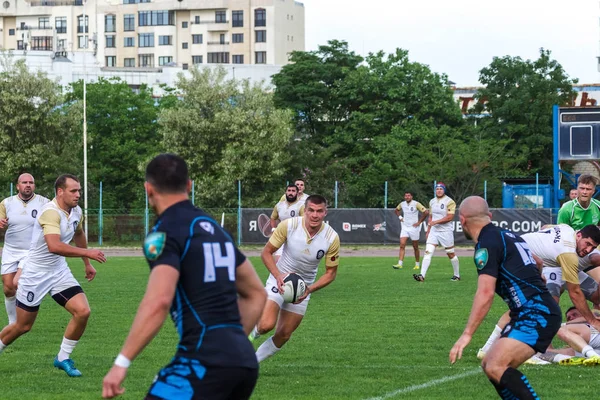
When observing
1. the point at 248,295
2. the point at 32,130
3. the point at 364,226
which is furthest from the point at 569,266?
the point at 32,130

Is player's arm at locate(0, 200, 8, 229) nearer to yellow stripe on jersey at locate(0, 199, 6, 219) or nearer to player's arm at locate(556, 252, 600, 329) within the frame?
yellow stripe on jersey at locate(0, 199, 6, 219)

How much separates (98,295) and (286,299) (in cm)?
1057

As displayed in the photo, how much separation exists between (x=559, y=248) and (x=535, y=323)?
140 inches

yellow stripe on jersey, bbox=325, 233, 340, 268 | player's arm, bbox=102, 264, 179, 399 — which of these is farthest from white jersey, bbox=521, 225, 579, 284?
player's arm, bbox=102, 264, 179, 399

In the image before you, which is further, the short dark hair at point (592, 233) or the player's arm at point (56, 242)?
the short dark hair at point (592, 233)

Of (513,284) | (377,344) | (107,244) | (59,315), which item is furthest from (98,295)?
(107,244)

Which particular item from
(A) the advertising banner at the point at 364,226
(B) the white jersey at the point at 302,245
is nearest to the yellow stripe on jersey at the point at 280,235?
(B) the white jersey at the point at 302,245

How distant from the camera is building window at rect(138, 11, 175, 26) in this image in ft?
386

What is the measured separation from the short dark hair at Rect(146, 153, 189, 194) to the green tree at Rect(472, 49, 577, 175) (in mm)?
49918

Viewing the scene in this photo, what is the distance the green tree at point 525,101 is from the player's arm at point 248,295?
4943cm

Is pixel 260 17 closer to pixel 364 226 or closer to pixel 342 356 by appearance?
pixel 364 226

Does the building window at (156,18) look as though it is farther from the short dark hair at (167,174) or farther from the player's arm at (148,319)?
the player's arm at (148,319)

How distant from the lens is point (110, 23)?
394ft

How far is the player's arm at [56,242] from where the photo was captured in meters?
9.97
